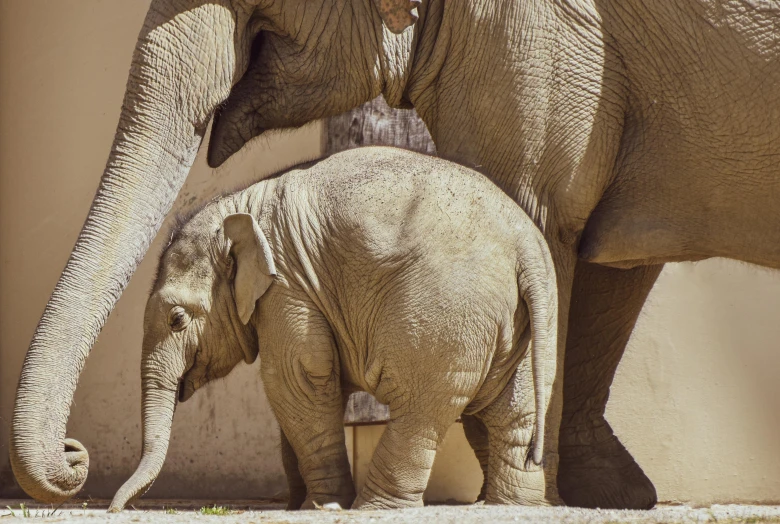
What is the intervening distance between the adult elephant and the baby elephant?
208 mm

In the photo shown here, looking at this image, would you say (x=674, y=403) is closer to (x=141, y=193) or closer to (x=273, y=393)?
(x=273, y=393)

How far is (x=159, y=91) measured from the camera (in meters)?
4.45

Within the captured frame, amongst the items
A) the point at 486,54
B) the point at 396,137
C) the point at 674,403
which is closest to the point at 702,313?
the point at 674,403

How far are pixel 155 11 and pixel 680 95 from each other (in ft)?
5.57

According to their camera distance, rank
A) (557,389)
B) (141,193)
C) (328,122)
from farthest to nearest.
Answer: (328,122) → (557,389) → (141,193)

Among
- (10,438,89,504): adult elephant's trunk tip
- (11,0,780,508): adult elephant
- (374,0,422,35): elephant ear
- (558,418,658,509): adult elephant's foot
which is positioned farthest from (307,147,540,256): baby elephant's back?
(558,418,658,509): adult elephant's foot

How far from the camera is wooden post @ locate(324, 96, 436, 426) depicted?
588cm

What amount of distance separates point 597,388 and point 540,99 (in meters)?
1.45

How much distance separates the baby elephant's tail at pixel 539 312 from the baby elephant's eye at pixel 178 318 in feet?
3.53

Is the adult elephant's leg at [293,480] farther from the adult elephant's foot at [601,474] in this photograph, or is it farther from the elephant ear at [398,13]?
the elephant ear at [398,13]

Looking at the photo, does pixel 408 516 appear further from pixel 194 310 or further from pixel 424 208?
pixel 194 310

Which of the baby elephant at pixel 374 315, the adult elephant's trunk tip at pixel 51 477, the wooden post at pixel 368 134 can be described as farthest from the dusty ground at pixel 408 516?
the wooden post at pixel 368 134

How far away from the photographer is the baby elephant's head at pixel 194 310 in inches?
181

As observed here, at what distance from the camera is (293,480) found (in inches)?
189
